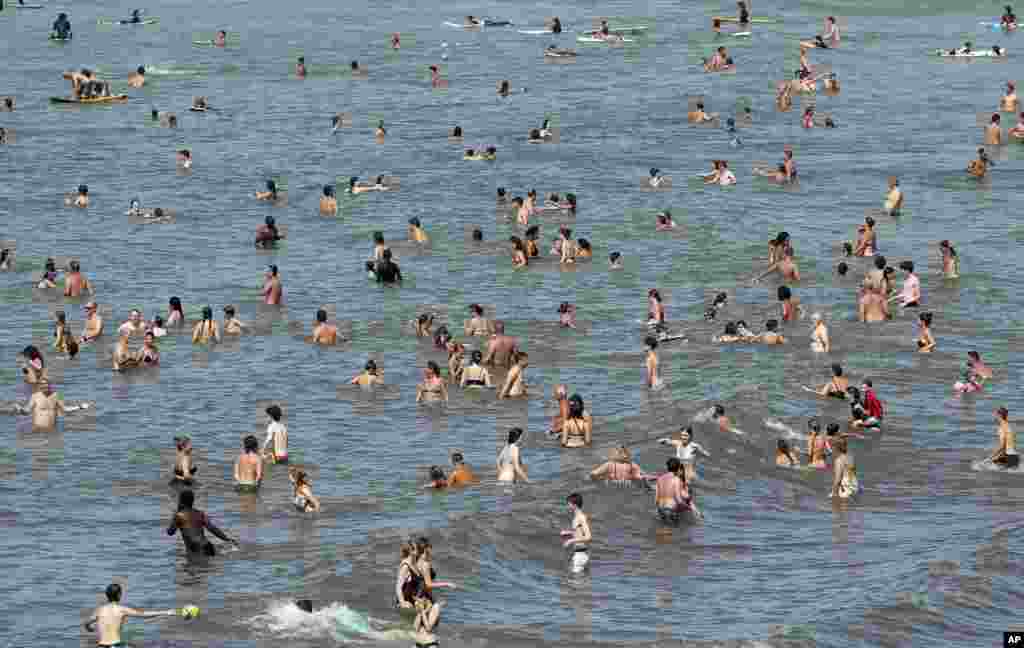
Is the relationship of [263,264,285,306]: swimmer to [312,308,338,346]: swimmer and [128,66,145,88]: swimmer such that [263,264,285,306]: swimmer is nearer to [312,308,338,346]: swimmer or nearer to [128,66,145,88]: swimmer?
[312,308,338,346]: swimmer

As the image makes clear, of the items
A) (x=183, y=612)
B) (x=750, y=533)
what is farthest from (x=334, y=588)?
(x=750, y=533)

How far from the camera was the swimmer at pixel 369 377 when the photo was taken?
3972cm

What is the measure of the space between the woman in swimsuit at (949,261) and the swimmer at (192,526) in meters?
25.2

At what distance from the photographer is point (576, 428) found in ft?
117

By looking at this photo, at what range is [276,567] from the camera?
2920cm

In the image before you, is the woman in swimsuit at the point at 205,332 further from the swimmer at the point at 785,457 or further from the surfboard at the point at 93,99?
the surfboard at the point at 93,99

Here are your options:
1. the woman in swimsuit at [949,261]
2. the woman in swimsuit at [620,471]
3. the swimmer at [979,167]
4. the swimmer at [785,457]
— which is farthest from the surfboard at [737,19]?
the woman in swimsuit at [620,471]

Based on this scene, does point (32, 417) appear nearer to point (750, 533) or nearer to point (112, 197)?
point (750, 533)

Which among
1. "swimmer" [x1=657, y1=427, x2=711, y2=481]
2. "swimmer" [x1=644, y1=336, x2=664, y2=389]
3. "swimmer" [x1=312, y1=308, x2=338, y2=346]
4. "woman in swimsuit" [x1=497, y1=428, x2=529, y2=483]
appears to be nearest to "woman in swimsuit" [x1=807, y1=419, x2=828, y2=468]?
"swimmer" [x1=657, y1=427, x2=711, y2=481]

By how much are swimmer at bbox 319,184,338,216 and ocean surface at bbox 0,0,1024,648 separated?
14.3 inches

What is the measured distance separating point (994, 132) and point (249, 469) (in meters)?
40.7

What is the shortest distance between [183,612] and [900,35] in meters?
74.7

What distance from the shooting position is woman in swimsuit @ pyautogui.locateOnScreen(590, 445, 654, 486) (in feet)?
108

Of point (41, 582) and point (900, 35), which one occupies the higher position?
point (900, 35)
